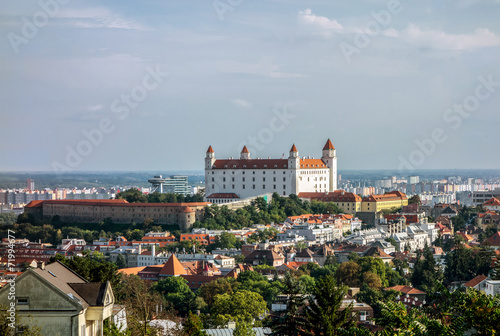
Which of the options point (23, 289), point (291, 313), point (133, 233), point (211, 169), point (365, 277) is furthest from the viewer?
point (211, 169)

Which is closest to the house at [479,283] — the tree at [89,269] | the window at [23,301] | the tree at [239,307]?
the tree at [239,307]

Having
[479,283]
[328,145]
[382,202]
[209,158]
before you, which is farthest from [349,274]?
[328,145]

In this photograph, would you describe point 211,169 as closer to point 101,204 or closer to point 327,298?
point 101,204

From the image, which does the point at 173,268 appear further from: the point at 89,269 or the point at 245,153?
the point at 245,153

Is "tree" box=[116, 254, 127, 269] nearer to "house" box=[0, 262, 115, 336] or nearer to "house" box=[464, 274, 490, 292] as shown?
"house" box=[464, 274, 490, 292]

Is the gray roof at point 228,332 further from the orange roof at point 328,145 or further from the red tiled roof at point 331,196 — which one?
the orange roof at point 328,145

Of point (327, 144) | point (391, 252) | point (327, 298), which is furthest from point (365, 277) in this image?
point (327, 144)
